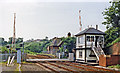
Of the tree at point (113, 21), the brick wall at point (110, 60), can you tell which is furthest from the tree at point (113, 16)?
the brick wall at point (110, 60)

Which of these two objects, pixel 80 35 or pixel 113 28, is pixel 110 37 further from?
pixel 80 35

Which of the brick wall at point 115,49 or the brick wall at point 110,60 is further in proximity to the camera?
the brick wall at point 115,49

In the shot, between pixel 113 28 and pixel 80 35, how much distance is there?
6113 mm

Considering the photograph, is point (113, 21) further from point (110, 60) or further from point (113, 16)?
point (110, 60)

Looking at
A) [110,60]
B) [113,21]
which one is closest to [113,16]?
[113,21]

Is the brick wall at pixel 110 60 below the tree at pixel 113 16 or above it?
below

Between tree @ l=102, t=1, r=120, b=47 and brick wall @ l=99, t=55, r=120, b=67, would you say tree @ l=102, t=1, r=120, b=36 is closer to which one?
tree @ l=102, t=1, r=120, b=47

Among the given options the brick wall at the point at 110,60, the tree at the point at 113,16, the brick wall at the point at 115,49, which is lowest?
the brick wall at the point at 110,60

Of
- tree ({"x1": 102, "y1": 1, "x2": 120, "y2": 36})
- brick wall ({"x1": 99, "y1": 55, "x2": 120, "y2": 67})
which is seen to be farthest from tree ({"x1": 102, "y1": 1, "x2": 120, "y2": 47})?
brick wall ({"x1": 99, "y1": 55, "x2": 120, "y2": 67})

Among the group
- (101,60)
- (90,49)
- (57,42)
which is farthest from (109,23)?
(57,42)

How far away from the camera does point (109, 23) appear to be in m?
29.9

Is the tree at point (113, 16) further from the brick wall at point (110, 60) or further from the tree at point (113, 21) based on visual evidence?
the brick wall at point (110, 60)

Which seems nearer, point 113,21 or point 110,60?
point 110,60

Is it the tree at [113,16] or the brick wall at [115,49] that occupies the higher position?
the tree at [113,16]
